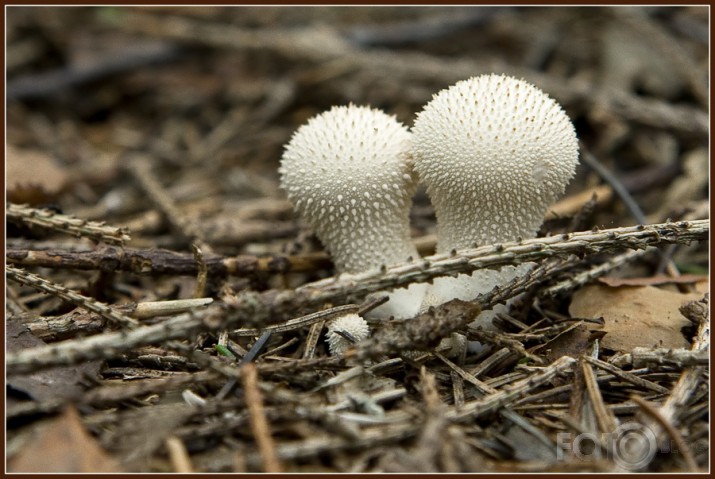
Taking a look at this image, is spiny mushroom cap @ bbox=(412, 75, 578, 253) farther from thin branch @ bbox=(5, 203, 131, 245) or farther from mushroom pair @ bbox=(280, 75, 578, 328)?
thin branch @ bbox=(5, 203, 131, 245)

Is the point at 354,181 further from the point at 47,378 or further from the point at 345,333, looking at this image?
the point at 47,378

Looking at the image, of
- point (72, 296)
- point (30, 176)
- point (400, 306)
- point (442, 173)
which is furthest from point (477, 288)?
point (30, 176)

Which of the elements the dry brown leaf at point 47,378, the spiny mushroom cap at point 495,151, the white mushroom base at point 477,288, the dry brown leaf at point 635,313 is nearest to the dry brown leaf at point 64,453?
the dry brown leaf at point 47,378

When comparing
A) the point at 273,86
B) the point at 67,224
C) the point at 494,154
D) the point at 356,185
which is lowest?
the point at 67,224

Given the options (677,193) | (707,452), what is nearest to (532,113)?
(707,452)

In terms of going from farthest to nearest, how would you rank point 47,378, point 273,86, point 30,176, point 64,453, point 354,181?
point 273,86 → point 30,176 → point 354,181 → point 47,378 → point 64,453

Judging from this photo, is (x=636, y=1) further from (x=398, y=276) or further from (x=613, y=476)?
(x=613, y=476)

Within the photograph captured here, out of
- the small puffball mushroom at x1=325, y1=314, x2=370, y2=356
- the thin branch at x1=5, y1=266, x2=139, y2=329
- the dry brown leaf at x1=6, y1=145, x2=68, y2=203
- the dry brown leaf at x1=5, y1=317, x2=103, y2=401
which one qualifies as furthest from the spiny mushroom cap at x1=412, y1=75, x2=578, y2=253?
the dry brown leaf at x1=6, y1=145, x2=68, y2=203
